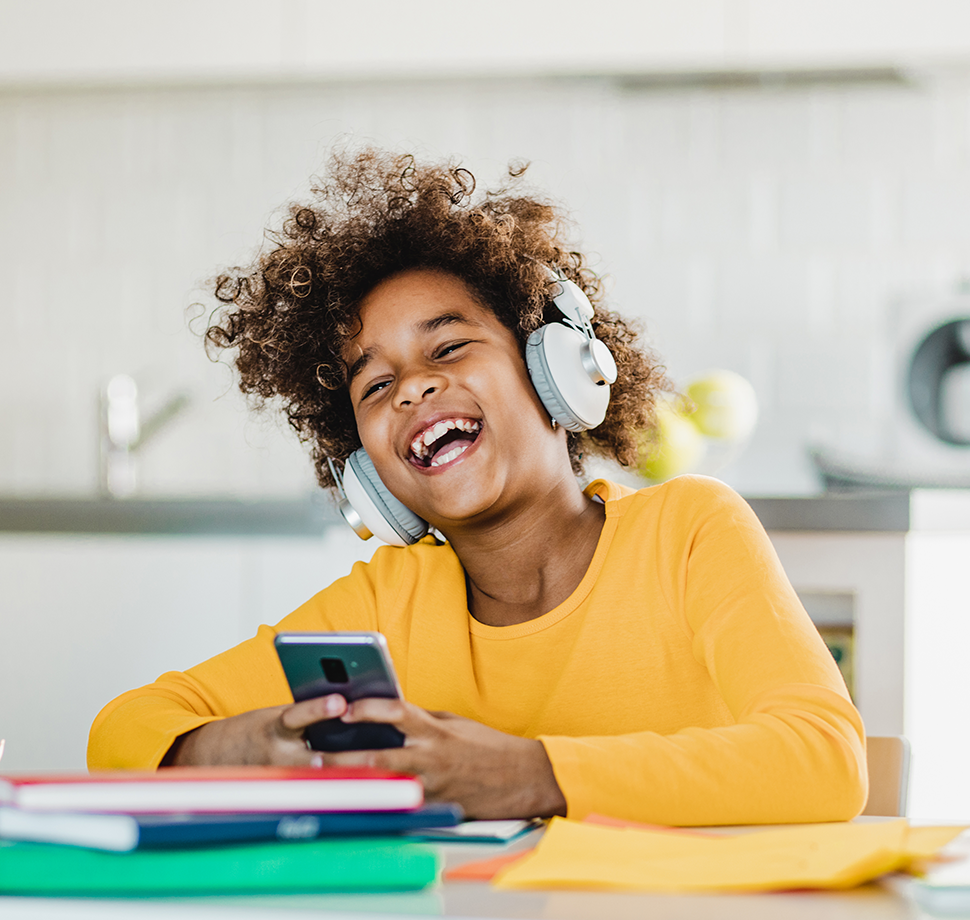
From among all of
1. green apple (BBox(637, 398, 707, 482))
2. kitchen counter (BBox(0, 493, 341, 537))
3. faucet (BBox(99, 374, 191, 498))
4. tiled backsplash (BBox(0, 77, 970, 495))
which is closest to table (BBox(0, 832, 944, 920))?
green apple (BBox(637, 398, 707, 482))

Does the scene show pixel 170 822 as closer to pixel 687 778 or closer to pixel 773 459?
pixel 687 778

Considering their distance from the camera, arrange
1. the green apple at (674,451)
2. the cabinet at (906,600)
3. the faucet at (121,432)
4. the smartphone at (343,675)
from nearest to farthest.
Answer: the smartphone at (343,675), the cabinet at (906,600), the green apple at (674,451), the faucet at (121,432)

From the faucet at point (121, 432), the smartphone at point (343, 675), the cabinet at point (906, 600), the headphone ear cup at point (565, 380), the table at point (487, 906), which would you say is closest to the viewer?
the table at point (487, 906)

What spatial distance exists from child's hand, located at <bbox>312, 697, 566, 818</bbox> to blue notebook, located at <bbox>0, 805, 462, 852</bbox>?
15 cm

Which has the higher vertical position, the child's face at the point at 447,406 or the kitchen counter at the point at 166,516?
the child's face at the point at 447,406

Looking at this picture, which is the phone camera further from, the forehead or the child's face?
the forehead

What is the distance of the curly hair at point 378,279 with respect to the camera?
4.39 ft

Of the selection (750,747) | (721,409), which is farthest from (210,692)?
(721,409)

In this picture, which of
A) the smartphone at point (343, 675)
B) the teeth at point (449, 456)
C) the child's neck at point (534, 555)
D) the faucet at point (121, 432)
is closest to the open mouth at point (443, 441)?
the teeth at point (449, 456)

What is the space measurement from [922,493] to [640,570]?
79cm

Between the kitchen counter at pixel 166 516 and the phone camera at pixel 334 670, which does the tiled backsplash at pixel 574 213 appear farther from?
the phone camera at pixel 334 670

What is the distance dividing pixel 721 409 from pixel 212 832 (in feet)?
6.47

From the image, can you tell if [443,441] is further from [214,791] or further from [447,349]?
[214,791]

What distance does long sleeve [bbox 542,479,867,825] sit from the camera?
0.78 metres
